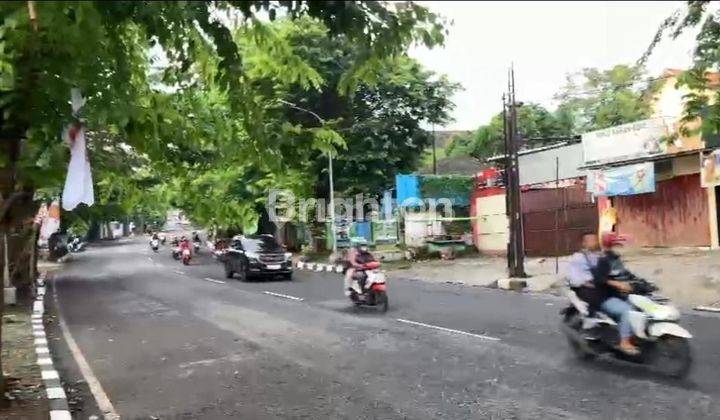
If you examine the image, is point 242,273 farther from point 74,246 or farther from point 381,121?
point 74,246

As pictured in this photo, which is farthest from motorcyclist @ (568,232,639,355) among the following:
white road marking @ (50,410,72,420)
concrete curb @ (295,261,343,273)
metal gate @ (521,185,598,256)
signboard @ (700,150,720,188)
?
concrete curb @ (295,261,343,273)

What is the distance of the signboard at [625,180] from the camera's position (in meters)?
22.0

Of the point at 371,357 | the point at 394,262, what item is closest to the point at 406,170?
the point at 394,262

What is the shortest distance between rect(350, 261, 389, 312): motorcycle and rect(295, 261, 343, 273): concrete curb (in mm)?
11229

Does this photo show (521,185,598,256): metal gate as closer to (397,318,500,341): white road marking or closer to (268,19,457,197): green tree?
(268,19,457,197): green tree

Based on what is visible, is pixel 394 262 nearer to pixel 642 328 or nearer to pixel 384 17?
pixel 642 328

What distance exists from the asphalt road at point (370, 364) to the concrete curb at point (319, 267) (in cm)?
1067

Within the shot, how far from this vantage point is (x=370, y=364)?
8469 millimetres

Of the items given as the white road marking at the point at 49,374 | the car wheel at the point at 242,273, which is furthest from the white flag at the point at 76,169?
the car wheel at the point at 242,273

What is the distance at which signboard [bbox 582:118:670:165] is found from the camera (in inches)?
875

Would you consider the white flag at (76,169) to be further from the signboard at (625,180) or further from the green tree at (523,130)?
the green tree at (523,130)

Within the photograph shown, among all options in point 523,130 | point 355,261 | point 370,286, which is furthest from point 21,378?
point 523,130

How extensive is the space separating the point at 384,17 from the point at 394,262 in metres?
24.9

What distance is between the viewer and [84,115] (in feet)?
18.1
